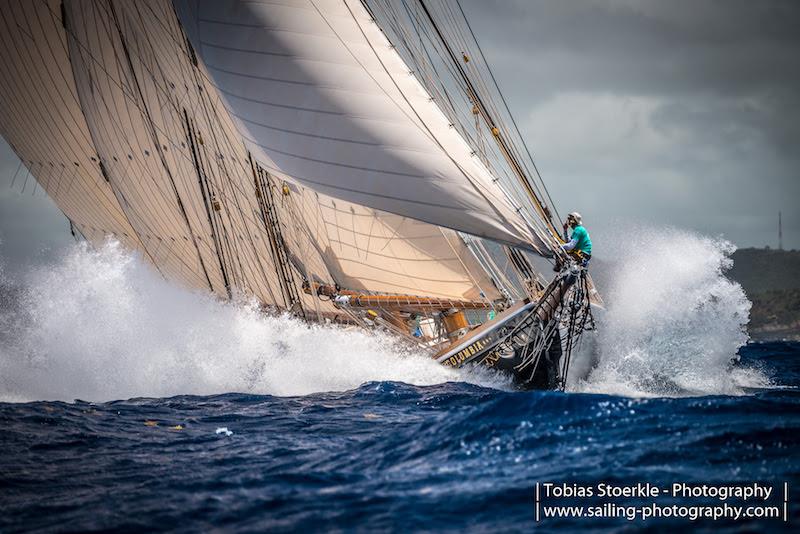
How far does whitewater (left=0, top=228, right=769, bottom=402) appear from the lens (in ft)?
42.4

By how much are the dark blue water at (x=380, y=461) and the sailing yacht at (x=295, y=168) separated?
12.7 ft

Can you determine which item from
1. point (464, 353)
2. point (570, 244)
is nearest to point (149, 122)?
point (464, 353)

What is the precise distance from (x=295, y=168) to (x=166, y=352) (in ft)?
15.7

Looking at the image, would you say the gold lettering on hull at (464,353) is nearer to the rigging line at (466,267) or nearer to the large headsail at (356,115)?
the rigging line at (466,267)

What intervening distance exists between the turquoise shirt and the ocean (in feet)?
8.07

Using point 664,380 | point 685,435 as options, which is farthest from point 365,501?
point 664,380

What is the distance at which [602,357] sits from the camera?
47.5 feet

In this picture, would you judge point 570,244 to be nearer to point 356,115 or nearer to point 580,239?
point 580,239

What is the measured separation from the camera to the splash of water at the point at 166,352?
12867mm

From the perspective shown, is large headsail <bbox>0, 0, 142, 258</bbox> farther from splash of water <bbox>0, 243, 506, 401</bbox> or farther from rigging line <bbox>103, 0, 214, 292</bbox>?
splash of water <bbox>0, 243, 506, 401</bbox>

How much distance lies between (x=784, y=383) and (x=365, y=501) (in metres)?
12.2

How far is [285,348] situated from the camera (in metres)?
14.5

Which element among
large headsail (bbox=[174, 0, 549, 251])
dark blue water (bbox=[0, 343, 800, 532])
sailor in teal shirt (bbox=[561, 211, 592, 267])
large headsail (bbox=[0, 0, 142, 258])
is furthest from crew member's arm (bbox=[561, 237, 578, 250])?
Result: large headsail (bbox=[0, 0, 142, 258])

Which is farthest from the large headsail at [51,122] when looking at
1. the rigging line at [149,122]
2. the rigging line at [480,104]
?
the rigging line at [480,104]
